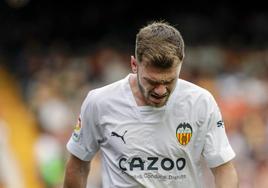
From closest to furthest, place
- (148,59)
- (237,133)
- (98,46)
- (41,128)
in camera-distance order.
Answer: (148,59) < (237,133) < (41,128) < (98,46)

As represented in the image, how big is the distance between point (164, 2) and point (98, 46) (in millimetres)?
1867

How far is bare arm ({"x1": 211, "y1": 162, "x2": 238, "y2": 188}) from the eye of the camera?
589 centimetres

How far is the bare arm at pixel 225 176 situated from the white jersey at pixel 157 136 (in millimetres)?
55

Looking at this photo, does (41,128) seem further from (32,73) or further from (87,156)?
(87,156)

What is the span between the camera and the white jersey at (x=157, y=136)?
5945 mm

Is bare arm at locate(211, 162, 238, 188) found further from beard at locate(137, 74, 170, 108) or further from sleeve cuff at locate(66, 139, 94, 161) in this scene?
sleeve cuff at locate(66, 139, 94, 161)

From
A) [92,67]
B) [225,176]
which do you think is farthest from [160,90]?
[92,67]

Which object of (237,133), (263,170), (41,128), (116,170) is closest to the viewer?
(116,170)

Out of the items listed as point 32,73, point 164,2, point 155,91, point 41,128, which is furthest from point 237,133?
point 155,91

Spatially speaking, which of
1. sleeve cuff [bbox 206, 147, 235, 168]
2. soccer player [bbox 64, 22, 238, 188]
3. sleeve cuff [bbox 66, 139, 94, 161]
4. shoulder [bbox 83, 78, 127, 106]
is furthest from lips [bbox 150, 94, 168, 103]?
sleeve cuff [bbox 66, 139, 94, 161]

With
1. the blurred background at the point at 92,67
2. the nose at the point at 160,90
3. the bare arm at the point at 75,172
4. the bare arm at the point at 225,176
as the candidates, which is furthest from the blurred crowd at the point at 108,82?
the nose at the point at 160,90

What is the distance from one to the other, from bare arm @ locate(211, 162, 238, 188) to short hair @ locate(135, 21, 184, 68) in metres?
0.73

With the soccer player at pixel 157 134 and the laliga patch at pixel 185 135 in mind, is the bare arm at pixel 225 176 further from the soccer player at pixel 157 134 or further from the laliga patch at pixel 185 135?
the laliga patch at pixel 185 135

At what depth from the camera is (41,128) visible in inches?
543
